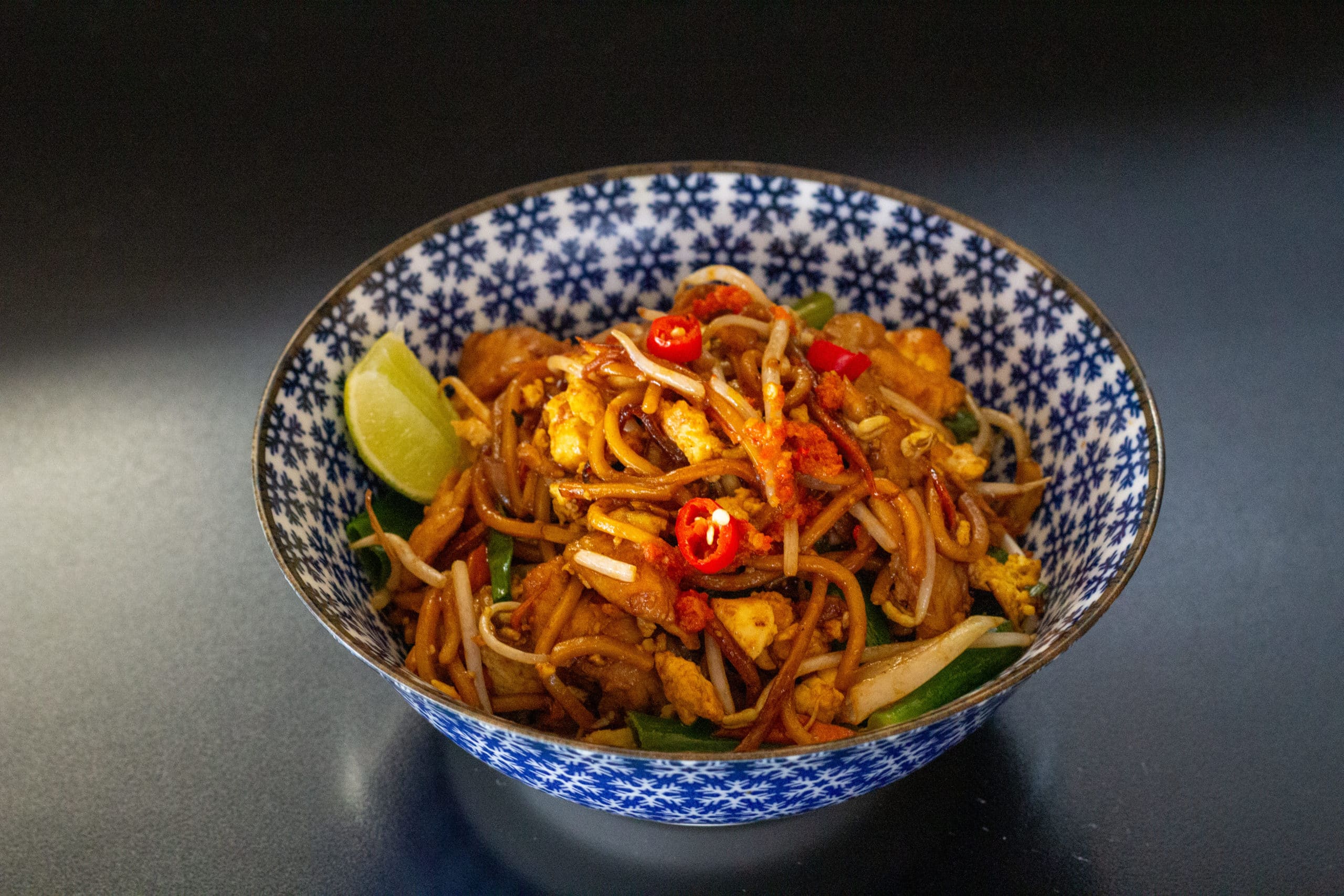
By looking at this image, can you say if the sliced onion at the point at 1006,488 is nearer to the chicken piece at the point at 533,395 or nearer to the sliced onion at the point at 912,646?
the sliced onion at the point at 912,646

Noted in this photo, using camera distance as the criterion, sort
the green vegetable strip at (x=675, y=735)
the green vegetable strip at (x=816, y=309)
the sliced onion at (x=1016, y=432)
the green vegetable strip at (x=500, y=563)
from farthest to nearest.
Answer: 1. the green vegetable strip at (x=816, y=309)
2. the sliced onion at (x=1016, y=432)
3. the green vegetable strip at (x=500, y=563)
4. the green vegetable strip at (x=675, y=735)

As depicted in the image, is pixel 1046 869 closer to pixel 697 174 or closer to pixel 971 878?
pixel 971 878

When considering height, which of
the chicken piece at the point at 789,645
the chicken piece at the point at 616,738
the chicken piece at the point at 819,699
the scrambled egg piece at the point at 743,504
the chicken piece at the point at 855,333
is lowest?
the chicken piece at the point at 616,738

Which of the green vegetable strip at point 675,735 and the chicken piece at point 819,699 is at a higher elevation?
the chicken piece at point 819,699

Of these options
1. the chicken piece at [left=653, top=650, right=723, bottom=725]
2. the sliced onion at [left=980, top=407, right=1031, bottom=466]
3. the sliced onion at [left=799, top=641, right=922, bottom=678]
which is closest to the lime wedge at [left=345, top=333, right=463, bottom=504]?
the chicken piece at [left=653, top=650, right=723, bottom=725]

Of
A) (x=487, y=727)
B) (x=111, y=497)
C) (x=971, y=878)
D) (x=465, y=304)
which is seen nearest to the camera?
(x=487, y=727)

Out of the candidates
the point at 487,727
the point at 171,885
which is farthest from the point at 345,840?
the point at 487,727

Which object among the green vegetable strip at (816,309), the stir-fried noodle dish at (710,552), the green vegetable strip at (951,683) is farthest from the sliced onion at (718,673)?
the green vegetable strip at (816,309)
